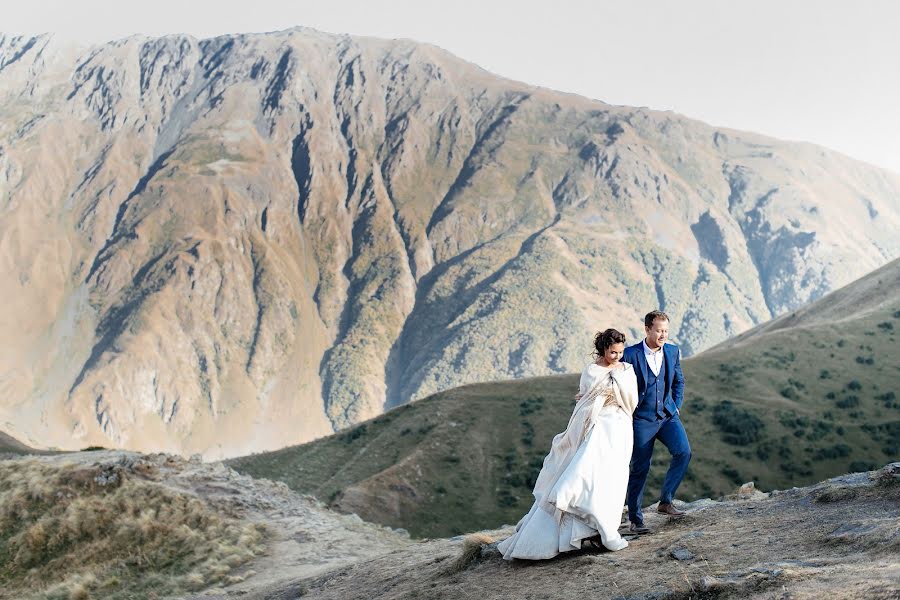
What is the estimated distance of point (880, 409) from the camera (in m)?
51.4

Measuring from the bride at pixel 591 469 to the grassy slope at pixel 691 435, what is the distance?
3600 cm

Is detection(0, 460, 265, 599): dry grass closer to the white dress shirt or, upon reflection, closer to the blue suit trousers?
the blue suit trousers

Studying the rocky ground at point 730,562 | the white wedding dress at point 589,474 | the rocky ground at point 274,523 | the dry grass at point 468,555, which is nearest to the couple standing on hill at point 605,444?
the white wedding dress at point 589,474

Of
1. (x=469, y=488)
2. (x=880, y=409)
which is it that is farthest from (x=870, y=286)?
(x=469, y=488)

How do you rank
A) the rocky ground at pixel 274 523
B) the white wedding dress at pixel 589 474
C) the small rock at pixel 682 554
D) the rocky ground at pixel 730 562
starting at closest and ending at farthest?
1. the rocky ground at pixel 730 562
2. the small rock at pixel 682 554
3. the white wedding dress at pixel 589 474
4. the rocky ground at pixel 274 523

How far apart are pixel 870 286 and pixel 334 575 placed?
255 feet

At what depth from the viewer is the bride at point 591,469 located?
827 cm

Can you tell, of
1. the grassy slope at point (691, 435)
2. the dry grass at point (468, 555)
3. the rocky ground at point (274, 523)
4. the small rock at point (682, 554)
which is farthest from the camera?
the grassy slope at point (691, 435)

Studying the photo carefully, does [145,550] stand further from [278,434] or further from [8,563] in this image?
[278,434]

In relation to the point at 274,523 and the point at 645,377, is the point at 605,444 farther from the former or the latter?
the point at 274,523

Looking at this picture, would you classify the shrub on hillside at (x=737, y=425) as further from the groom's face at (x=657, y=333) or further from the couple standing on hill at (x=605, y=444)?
the groom's face at (x=657, y=333)

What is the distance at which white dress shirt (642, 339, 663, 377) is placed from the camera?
9.23m

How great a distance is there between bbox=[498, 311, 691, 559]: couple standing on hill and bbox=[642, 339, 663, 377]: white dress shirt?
0.04ft

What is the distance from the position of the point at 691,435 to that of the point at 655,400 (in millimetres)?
45126
